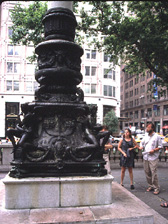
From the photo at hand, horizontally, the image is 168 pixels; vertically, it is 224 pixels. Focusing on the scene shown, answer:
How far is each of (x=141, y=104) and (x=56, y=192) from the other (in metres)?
68.5

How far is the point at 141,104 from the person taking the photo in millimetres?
69562

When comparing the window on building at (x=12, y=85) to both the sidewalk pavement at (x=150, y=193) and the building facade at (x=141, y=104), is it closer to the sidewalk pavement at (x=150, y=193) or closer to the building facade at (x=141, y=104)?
the building facade at (x=141, y=104)

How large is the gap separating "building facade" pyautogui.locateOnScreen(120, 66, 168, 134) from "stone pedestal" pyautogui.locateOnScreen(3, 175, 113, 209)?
4716cm

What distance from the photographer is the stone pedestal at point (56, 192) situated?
11.6ft

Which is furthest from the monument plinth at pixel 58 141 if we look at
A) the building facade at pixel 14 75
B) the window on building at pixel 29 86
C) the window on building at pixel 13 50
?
the window on building at pixel 13 50

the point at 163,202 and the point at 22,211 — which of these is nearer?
the point at 22,211

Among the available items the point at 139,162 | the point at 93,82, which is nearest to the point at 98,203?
the point at 139,162

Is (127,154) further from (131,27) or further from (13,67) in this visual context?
(13,67)

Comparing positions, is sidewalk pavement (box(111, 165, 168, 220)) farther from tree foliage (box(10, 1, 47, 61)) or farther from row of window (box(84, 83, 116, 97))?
row of window (box(84, 83, 116, 97))

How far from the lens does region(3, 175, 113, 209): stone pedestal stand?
3.52 m

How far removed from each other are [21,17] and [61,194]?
15687mm

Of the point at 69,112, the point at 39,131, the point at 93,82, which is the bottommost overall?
the point at 39,131

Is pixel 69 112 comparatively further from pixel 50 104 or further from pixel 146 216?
pixel 146 216

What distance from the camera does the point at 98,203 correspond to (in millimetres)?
3705
